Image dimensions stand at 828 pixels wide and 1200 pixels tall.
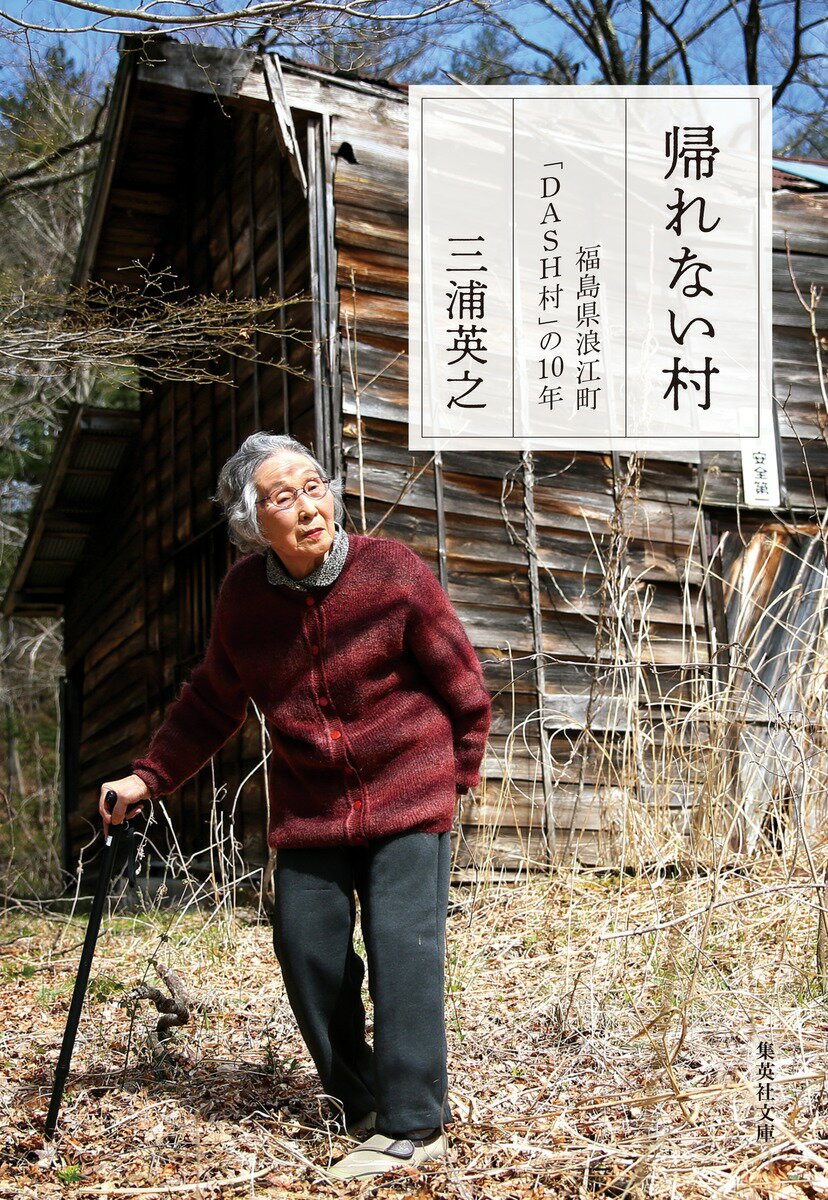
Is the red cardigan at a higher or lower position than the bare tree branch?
lower

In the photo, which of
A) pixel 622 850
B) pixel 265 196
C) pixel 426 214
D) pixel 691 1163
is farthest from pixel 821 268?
pixel 691 1163

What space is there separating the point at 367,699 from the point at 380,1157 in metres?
0.99

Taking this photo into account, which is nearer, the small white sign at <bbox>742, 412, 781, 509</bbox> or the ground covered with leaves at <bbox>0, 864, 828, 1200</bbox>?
the ground covered with leaves at <bbox>0, 864, 828, 1200</bbox>

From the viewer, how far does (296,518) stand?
2729 mm

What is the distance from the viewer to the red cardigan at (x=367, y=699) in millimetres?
2719

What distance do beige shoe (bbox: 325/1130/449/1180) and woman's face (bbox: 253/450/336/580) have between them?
127 cm

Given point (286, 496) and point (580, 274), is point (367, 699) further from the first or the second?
point (580, 274)

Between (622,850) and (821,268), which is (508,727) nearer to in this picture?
(622,850)

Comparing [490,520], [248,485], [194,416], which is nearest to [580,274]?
[490,520]

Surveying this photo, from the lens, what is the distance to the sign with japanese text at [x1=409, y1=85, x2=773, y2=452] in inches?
256

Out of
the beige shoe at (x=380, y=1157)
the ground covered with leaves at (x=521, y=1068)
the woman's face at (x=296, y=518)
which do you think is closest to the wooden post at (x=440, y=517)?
the ground covered with leaves at (x=521, y=1068)

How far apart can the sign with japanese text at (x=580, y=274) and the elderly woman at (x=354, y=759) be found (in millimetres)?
3585

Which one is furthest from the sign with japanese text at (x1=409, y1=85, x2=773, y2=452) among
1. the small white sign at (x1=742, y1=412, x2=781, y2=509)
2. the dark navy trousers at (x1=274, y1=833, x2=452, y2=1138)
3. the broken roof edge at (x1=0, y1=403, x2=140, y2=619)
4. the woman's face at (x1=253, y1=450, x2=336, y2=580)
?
the broken roof edge at (x1=0, y1=403, x2=140, y2=619)

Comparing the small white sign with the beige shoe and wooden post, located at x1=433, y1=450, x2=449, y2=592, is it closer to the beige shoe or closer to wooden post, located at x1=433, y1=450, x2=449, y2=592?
wooden post, located at x1=433, y1=450, x2=449, y2=592
